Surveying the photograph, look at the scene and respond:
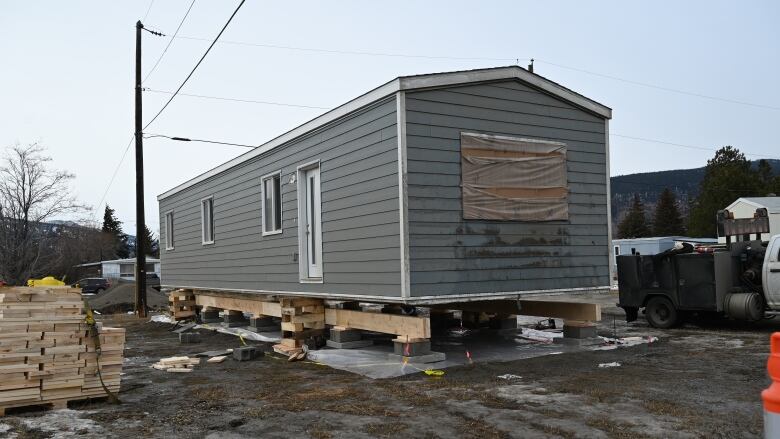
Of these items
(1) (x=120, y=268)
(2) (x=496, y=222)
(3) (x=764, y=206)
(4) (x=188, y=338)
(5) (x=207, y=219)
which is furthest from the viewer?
(1) (x=120, y=268)

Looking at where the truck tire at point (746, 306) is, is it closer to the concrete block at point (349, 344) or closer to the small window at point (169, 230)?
the concrete block at point (349, 344)

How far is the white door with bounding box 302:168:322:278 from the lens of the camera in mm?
10828

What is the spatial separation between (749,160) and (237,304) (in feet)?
161

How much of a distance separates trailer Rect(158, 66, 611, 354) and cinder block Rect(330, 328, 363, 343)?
64 centimetres

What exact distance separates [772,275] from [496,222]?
5.52 m

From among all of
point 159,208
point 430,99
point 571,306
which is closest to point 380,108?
point 430,99

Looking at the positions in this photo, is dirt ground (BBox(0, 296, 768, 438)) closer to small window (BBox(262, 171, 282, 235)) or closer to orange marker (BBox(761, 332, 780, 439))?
orange marker (BBox(761, 332, 780, 439))

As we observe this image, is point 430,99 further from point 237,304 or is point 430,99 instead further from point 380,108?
point 237,304

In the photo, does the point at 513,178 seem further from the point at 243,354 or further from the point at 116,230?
the point at 116,230

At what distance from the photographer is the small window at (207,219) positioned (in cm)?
1557

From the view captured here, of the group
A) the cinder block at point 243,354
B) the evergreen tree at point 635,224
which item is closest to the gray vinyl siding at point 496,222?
the cinder block at point 243,354

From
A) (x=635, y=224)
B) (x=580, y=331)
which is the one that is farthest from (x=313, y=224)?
(x=635, y=224)

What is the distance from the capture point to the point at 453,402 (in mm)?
6480

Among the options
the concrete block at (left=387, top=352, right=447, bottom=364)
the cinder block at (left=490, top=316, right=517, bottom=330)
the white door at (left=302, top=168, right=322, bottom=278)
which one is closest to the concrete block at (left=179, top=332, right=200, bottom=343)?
the white door at (left=302, top=168, right=322, bottom=278)
